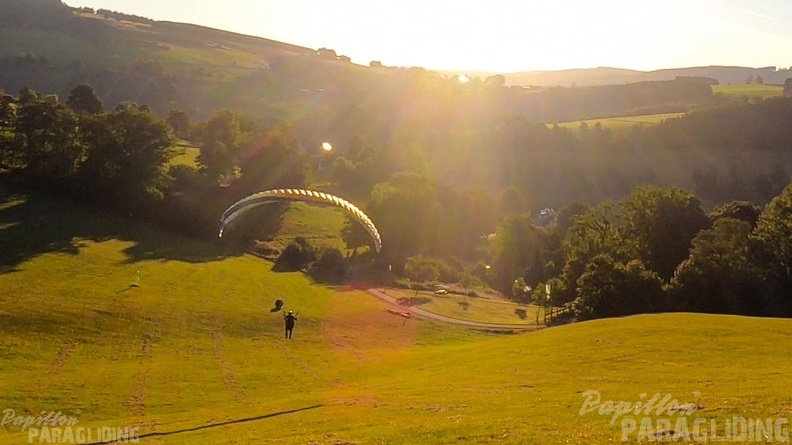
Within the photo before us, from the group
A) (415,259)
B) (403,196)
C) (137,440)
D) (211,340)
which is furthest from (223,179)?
(137,440)

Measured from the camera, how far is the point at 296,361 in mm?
43219

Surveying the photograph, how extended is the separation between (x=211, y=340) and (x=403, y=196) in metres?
60.0

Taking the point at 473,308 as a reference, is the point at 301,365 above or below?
above

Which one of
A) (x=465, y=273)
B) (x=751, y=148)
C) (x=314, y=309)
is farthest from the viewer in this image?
(x=751, y=148)

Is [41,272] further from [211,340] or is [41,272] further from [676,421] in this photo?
[676,421]

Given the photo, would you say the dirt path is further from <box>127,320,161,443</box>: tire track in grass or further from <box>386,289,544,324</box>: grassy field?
<box>127,320,161,443</box>: tire track in grass

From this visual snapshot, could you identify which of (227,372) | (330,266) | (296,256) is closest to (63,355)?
(227,372)

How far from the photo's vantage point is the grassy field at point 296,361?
20.3 meters

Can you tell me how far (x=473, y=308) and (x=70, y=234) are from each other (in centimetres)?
4720

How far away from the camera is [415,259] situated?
305 feet

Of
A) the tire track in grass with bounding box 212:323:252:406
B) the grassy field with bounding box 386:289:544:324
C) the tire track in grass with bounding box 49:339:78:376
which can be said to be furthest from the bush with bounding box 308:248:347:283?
the tire track in grass with bounding box 49:339:78:376

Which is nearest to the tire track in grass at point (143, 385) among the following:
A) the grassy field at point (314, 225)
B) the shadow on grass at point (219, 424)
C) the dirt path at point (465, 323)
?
the shadow on grass at point (219, 424)

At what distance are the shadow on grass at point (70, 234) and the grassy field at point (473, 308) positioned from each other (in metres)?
25.1

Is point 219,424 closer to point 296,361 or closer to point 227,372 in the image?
point 227,372
